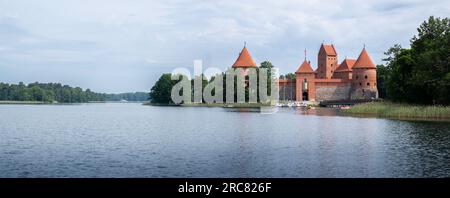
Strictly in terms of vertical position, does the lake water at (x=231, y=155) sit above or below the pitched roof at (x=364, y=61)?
below

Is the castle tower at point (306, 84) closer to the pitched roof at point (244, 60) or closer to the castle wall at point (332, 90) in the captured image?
the castle wall at point (332, 90)

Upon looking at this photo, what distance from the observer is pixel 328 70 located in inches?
4695

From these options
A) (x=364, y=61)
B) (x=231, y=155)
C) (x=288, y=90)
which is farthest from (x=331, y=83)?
(x=231, y=155)

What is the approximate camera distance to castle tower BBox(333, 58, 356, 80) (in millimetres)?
110375

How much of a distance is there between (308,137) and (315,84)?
3137 inches

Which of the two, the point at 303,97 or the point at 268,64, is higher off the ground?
the point at 268,64

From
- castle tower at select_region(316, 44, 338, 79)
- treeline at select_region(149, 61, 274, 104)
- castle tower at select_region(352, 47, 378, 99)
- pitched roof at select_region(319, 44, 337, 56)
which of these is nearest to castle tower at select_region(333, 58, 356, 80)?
castle tower at select_region(316, 44, 338, 79)

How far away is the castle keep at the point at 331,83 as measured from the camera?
100812mm

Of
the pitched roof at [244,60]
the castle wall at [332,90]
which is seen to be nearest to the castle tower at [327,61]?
the castle wall at [332,90]

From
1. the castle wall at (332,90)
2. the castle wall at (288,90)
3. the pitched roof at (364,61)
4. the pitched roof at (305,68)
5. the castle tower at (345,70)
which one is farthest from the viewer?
the castle tower at (345,70)

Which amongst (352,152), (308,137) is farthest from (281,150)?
(308,137)

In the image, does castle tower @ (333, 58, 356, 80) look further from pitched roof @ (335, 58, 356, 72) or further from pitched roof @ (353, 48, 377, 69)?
pitched roof @ (353, 48, 377, 69)

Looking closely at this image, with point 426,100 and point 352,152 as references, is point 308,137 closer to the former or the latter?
point 352,152
